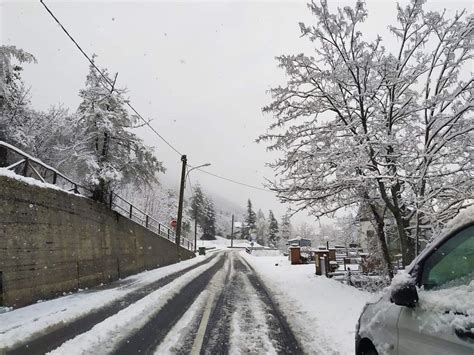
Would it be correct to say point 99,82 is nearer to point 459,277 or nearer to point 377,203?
point 377,203

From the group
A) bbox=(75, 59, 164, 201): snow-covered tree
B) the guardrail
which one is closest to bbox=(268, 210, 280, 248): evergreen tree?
the guardrail

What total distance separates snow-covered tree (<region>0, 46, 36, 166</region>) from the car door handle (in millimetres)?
18637

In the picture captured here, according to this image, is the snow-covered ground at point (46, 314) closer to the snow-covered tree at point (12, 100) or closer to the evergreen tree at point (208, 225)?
the snow-covered tree at point (12, 100)

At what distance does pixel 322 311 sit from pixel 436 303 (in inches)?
263

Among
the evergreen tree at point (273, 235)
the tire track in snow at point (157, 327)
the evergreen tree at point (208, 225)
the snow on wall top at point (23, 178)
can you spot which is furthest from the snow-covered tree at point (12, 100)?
the evergreen tree at point (208, 225)

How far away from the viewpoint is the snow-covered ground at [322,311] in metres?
6.18

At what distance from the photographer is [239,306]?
30.9ft

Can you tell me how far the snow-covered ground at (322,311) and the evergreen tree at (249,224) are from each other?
104 m

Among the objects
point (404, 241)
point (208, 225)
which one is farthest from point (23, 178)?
point (208, 225)

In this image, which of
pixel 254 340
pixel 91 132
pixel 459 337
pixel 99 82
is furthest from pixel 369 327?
pixel 99 82

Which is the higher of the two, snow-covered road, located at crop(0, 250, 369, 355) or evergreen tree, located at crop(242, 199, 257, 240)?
evergreen tree, located at crop(242, 199, 257, 240)

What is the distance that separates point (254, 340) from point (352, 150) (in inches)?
236

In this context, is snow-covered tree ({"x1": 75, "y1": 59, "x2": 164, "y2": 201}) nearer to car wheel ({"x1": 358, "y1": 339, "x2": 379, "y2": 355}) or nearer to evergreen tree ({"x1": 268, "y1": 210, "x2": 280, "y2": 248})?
car wheel ({"x1": 358, "y1": 339, "x2": 379, "y2": 355})

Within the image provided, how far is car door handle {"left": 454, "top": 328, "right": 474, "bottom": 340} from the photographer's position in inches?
82.3
